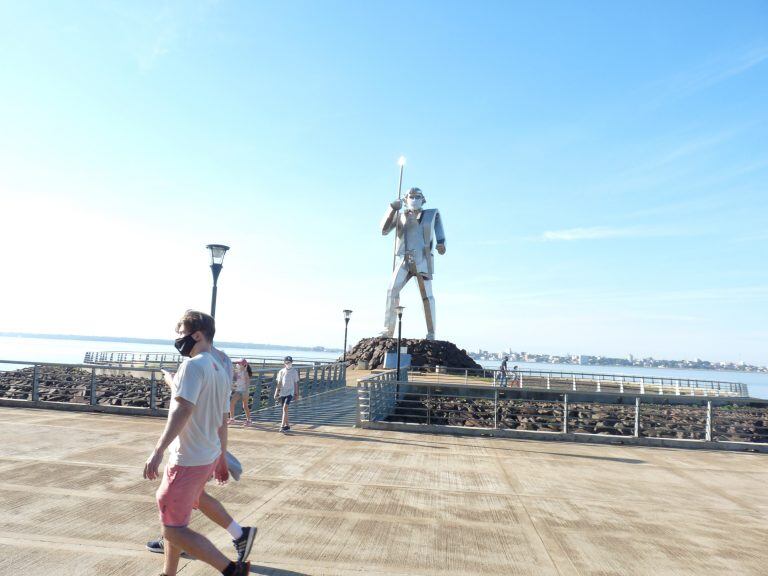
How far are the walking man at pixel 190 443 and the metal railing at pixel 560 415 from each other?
7676 mm

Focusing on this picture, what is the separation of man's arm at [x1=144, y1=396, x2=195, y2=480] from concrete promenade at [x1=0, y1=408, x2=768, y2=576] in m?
1.31

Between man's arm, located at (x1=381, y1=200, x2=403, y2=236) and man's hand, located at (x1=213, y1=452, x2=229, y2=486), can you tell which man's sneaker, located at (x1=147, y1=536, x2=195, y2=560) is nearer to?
man's hand, located at (x1=213, y1=452, x2=229, y2=486)

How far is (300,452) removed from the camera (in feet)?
27.9

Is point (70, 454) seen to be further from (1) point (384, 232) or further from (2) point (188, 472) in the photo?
(1) point (384, 232)

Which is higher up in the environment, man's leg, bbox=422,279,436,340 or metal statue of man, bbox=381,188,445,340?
metal statue of man, bbox=381,188,445,340

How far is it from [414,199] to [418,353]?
10.5 meters

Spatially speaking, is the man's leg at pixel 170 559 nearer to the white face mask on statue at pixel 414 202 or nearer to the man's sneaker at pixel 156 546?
the man's sneaker at pixel 156 546

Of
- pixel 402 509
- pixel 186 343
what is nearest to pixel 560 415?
pixel 402 509

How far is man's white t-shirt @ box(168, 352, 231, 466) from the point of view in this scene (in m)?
3.11

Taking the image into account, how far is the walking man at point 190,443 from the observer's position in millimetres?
3094

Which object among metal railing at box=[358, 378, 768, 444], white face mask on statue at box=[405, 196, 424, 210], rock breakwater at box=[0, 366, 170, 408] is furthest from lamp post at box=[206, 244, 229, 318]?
white face mask on statue at box=[405, 196, 424, 210]

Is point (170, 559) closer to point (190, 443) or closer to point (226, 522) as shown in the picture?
point (226, 522)

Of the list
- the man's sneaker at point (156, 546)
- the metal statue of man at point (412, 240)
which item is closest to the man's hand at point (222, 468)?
the man's sneaker at point (156, 546)

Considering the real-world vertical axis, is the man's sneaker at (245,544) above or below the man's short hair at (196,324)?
below
